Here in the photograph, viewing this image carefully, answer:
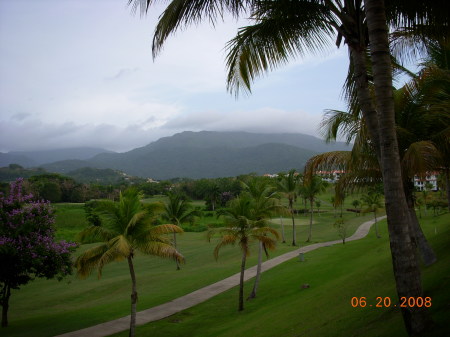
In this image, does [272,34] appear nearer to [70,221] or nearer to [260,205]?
[260,205]

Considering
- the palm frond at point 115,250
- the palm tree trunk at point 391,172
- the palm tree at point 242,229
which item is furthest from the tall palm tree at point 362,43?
the palm tree at point 242,229

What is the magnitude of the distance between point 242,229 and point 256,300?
12.8 ft

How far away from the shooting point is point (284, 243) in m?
41.6

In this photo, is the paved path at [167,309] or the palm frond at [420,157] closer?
the palm frond at [420,157]

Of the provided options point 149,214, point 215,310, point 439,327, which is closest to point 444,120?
point 439,327

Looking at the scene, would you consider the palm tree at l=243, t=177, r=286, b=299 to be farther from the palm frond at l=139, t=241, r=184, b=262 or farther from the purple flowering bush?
the purple flowering bush

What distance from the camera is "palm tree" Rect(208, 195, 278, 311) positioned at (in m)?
17.5

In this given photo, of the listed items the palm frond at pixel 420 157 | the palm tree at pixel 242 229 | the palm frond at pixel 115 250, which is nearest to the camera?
the palm frond at pixel 420 157

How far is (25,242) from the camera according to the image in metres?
16.9

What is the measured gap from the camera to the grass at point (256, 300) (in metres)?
9.64

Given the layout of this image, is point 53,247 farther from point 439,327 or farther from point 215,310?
point 439,327

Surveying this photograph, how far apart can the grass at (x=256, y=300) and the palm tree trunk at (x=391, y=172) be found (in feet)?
3.92

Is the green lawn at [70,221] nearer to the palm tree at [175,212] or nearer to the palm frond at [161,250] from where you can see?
the palm tree at [175,212]

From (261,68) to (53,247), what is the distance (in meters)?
14.8
